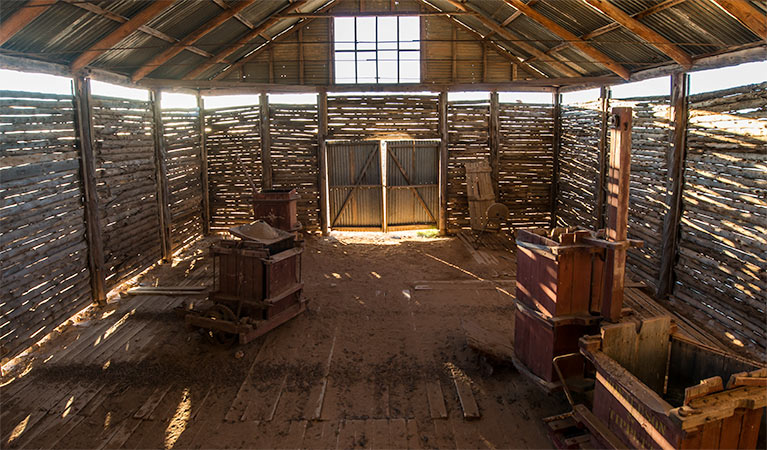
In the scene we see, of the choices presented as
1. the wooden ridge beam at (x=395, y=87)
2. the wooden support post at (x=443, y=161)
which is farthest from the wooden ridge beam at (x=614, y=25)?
the wooden support post at (x=443, y=161)

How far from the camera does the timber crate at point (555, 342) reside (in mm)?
5398

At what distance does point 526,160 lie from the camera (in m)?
14.7

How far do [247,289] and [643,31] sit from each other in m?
7.87

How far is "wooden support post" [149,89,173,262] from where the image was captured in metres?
11.9

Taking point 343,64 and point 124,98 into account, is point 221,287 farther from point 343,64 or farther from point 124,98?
point 343,64

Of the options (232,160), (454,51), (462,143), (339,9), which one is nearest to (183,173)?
(232,160)

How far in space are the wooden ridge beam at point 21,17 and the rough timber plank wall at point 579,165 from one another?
11.4 m

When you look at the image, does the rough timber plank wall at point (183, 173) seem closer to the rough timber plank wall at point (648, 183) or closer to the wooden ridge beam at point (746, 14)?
the rough timber plank wall at point (648, 183)

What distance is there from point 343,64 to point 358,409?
35.3 feet

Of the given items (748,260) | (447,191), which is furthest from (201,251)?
(748,260)

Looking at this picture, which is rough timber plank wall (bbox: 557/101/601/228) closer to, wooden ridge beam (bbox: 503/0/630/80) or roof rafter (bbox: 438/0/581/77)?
→ roof rafter (bbox: 438/0/581/77)

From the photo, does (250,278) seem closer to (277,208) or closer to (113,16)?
(277,208)

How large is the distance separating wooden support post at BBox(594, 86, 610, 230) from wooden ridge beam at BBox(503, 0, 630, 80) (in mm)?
1322

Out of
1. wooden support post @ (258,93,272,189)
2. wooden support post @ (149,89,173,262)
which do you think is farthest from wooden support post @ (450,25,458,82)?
wooden support post @ (149,89,173,262)
